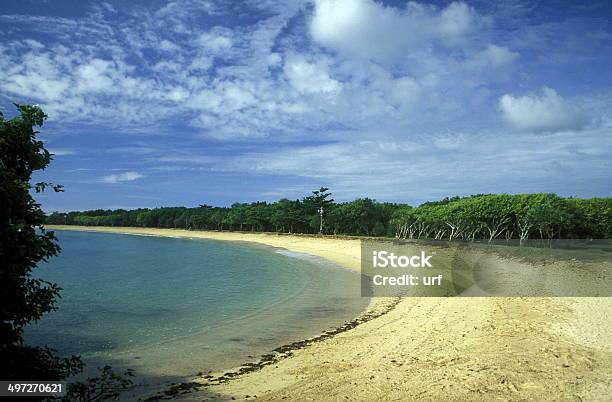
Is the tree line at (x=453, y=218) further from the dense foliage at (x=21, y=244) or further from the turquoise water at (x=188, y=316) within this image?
the dense foliage at (x=21, y=244)

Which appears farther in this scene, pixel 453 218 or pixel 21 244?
pixel 453 218

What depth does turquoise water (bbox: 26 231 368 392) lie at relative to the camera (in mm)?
12992

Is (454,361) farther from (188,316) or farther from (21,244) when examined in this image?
(188,316)

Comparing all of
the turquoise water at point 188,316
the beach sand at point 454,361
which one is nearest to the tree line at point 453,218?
the turquoise water at point 188,316

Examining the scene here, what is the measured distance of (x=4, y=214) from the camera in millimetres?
5418

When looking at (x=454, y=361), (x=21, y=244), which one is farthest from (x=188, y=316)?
(x=21, y=244)

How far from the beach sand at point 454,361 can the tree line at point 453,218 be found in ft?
84.5

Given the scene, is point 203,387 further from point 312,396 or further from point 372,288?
point 372,288

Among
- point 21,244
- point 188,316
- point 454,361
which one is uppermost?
point 21,244

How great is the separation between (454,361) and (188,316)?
12.6m

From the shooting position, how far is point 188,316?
18.9 m

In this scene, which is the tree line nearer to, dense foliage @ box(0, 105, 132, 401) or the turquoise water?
the turquoise water

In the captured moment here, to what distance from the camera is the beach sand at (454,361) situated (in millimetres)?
8836

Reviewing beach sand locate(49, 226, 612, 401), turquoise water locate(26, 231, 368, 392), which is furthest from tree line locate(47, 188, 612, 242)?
beach sand locate(49, 226, 612, 401)
